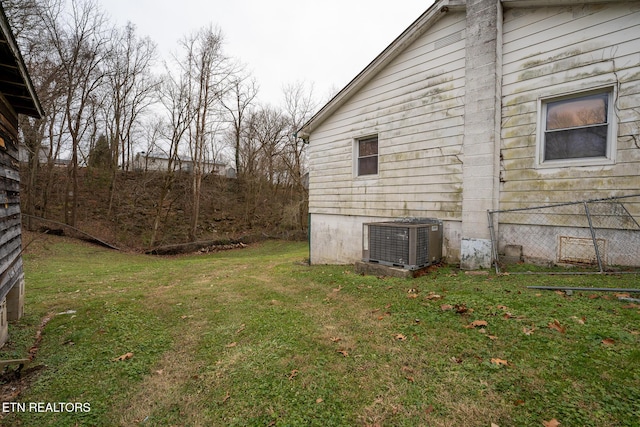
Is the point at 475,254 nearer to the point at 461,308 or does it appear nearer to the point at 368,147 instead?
the point at 461,308

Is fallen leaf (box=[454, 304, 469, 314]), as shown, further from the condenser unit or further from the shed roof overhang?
the shed roof overhang

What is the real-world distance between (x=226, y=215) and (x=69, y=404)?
20628 millimetres

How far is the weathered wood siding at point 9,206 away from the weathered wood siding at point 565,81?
293 inches

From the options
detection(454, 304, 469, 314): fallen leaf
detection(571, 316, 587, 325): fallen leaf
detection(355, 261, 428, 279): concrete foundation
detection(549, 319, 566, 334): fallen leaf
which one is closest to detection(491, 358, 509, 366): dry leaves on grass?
detection(549, 319, 566, 334): fallen leaf

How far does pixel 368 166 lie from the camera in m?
8.11

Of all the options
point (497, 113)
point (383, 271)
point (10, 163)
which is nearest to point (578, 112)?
point (497, 113)

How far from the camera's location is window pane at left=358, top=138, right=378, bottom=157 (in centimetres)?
794

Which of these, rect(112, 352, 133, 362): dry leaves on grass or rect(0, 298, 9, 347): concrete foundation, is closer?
rect(112, 352, 133, 362): dry leaves on grass

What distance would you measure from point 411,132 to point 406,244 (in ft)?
9.45

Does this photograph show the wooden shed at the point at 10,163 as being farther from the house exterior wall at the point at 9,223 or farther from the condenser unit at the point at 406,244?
the condenser unit at the point at 406,244

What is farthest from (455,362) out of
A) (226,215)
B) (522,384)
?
(226,215)

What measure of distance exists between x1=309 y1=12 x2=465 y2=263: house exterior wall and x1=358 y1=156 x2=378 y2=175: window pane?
0.72ft

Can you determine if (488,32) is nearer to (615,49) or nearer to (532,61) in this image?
(532,61)

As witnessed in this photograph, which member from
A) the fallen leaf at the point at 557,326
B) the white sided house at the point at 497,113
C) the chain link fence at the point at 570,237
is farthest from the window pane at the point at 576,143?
the fallen leaf at the point at 557,326
